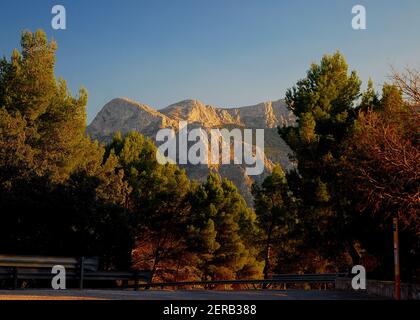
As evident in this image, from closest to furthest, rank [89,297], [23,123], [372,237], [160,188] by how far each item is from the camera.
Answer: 1. [89,297]
2. [372,237]
3. [23,123]
4. [160,188]

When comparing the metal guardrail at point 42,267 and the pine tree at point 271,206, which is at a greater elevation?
the pine tree at point 271,206

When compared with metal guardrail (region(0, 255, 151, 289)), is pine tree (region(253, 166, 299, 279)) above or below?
above

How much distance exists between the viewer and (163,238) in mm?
61625

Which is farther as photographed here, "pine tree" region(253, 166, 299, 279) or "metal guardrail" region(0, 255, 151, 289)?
"pine tree" region(253, 166, 299, 279)

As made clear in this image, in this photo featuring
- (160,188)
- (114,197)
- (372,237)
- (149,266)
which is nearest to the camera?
(372,237)

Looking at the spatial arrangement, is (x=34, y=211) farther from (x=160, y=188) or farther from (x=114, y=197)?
(x=160, y=188)

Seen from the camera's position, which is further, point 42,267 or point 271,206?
point 271,206

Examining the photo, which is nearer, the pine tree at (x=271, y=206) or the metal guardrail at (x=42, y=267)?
the metal guardrail at (x=42, y=267)

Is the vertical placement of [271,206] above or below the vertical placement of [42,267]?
above

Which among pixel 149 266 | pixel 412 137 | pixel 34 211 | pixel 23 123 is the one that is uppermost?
pixel 23 123
